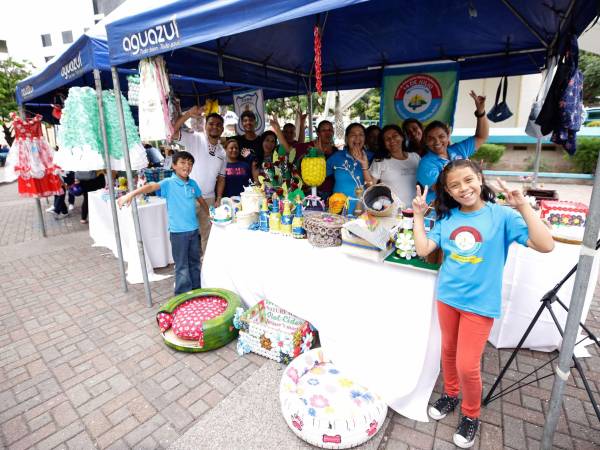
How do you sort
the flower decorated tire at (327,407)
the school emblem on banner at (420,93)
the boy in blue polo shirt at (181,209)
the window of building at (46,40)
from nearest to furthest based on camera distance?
1. the flower decorated tire at (327,407)
2. the boy in blue polo shirt at (181,209)
3. the school emblem on banner at (420,93)
4. the window of building at (46,40)

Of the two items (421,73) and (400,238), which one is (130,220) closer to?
(400,238)

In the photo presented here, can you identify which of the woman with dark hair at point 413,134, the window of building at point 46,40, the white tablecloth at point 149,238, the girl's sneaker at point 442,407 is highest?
the window of building at point 46,40

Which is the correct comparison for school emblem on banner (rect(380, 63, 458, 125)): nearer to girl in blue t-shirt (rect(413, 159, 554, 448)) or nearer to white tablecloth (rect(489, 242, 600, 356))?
white tablecloth (rect(489, 242, 600, 356))

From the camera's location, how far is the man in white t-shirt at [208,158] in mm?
3727

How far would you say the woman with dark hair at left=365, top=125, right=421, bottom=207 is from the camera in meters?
3.04

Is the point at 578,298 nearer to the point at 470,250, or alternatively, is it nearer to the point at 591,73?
the point at 470,250

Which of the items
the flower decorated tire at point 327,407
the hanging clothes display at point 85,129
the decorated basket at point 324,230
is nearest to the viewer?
the flower decorated tire at point 327,407

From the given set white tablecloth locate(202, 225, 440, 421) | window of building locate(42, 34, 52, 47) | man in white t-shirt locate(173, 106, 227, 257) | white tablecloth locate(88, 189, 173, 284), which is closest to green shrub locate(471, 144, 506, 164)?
man in white t-shirt locate(173, 106, 227, 257)

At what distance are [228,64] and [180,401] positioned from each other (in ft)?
12.5

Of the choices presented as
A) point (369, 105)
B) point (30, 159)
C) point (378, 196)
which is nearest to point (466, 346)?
point (378, 196)

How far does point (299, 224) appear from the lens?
2.51 m

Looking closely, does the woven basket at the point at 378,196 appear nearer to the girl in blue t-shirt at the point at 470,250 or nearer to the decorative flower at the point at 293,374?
the girl in blue t-shirt at the point at 470,250

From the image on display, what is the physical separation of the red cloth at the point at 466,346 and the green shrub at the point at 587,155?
11.0m

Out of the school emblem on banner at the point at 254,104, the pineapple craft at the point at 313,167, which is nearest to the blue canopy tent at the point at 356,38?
the school emblem on banner at the point at 254,104
